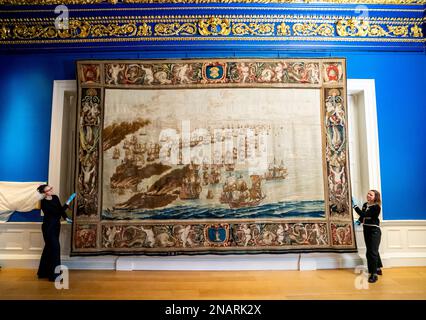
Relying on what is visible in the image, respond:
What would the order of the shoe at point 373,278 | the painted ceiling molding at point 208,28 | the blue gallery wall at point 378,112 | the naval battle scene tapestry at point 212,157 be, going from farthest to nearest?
1. the painted ceiling molding at point 208,28
2. the blue gallery wall at point 378,112
3. the naval battle scene tapestry at point 212,157
4. the shoe at point 373,278

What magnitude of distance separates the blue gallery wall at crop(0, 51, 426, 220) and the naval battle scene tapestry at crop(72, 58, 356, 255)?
1.80 feet

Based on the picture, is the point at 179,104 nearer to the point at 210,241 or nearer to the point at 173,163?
the point at 173,163

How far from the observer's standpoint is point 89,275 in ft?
14.2

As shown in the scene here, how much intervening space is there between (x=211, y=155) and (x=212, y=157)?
38mm

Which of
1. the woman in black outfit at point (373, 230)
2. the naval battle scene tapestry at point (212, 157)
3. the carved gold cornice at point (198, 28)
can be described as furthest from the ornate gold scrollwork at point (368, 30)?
the woman in black outfit at point (373, 230)

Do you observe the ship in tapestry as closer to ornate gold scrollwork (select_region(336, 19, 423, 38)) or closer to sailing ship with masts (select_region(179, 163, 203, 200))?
sailing ship with masts (select_region(179, 163, 203, 200))

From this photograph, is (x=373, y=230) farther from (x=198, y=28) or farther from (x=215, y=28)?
(x=198, y=28)

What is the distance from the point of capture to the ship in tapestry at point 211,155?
4.61m

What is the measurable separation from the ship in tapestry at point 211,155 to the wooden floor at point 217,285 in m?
0.91

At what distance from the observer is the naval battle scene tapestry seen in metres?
4.55

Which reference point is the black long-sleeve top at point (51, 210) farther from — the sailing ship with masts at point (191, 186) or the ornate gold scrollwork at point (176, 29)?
the ornate gold scrollwork at point (176, 29)

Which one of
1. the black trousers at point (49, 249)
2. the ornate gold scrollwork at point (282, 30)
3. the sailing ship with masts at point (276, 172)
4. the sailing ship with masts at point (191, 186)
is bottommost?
the black trousers at point (49, 249)

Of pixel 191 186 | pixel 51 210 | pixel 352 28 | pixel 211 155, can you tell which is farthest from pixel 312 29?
pixel 51 210

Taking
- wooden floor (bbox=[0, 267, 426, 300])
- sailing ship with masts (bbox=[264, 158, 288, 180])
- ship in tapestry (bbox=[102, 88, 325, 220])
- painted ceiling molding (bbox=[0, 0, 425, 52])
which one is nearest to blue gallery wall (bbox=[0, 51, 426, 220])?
painted ceiling molding (bbox=[0, 0, 425, 52])
